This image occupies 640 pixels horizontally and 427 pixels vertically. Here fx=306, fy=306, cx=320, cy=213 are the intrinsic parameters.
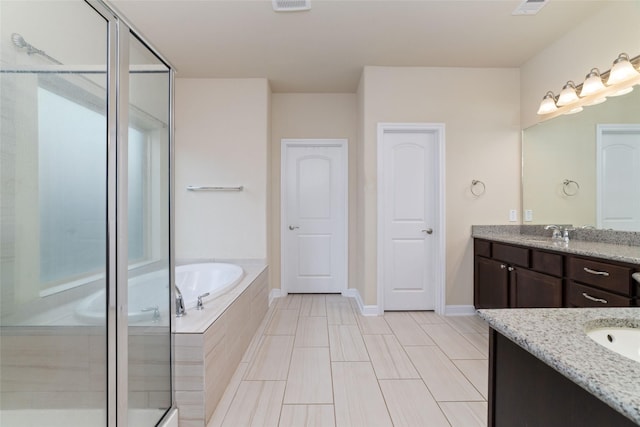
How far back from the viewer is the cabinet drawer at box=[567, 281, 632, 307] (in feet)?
5.19

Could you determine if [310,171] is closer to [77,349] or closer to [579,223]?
[579,223]

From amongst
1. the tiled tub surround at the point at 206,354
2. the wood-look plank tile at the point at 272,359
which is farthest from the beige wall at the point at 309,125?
the tiled tub surround at the point at 206,354

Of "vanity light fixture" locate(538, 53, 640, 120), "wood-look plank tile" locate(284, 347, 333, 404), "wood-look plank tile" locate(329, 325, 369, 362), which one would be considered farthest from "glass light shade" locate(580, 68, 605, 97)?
"wood-look plank tile" locate(284, 347, 333, 404)

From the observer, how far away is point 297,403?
1715 mm

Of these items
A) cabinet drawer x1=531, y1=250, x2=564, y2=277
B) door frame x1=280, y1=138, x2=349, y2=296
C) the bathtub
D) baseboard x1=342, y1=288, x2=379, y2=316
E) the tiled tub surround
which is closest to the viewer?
the bathtub

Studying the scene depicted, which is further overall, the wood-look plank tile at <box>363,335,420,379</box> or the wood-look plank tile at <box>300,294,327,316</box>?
the wood-look plank tile at <box>300,294,327,316</box>

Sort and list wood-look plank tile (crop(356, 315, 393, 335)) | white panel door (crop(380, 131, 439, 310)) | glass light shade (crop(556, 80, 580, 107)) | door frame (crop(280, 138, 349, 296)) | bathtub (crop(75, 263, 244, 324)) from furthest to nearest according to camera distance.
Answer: door frame (crop(280, 138, 349, 296)) → white panel door (crop(380, 131, 439, 310)) → wood-look plank tile (crop(356, 315, 393, 335)) → glass light shade (crop(556, 80, 580, 107)) → bathtub (crop(75, 263, 244, 324))

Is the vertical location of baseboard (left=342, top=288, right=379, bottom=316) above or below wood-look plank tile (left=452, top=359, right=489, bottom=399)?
above

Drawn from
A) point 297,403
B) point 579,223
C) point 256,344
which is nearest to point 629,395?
point 297,403

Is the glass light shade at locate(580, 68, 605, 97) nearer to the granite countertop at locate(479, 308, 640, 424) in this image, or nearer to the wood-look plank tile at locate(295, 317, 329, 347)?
the granite countertop at locate(479, 308, 640, 424)

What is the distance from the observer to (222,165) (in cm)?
346

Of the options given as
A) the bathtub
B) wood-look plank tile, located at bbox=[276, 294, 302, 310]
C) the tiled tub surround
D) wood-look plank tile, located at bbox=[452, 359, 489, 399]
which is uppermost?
the bathtub

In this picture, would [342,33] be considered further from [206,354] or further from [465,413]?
[465,413]

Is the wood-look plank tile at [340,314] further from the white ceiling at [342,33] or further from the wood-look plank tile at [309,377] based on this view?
the white ceiling at [342,33]
